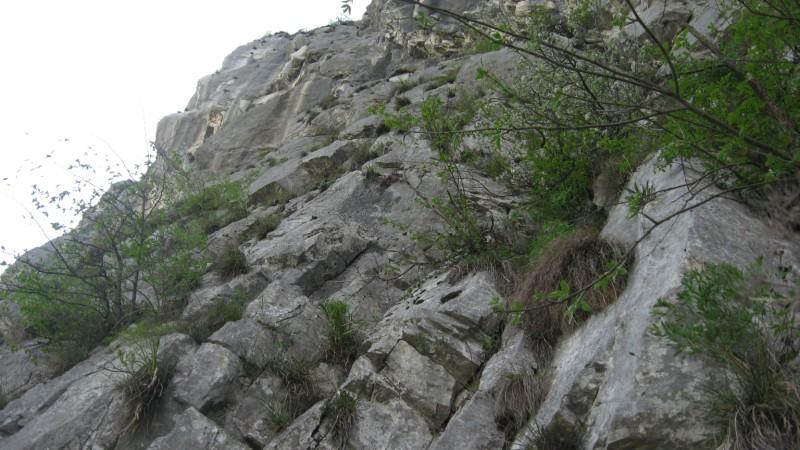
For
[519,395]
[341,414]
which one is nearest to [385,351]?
[341,414]

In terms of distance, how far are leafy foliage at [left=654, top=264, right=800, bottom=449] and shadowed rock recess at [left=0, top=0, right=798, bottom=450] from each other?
158 mm

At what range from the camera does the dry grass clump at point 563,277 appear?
4.57 meters

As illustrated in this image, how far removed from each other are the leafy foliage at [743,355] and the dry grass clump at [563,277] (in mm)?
1389

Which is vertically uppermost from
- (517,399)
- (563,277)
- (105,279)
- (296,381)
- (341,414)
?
(105,279)

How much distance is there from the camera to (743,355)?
2.88 meters

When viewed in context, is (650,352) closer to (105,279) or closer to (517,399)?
(517,399)

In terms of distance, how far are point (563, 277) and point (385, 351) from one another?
1923 millimetres

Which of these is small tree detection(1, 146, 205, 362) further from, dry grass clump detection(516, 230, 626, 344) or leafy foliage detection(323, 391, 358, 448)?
dry grass clump detection(516, 230, 626, 344)

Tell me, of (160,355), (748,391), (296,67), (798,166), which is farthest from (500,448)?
(296,67)

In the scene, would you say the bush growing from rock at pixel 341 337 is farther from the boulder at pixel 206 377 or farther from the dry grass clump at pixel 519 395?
the dry grass clump at pixel 519 395

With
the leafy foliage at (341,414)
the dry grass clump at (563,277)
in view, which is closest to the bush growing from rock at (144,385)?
the leafy foliage at (341,414)

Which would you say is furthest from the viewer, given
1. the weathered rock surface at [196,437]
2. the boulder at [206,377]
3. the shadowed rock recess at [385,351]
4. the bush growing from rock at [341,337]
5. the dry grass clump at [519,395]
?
the bush growing from rock at [341,337]

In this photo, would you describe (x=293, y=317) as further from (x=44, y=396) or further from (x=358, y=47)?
(x=358, y=47)

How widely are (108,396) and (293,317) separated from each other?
2205 millimetres
